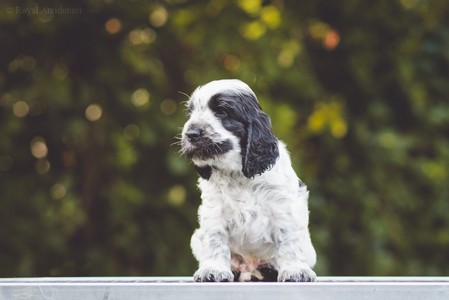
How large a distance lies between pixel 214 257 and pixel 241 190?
27cm

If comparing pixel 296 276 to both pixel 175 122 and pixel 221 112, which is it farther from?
pixel 175 122

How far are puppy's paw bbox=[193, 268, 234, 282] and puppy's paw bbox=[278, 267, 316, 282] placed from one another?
0.19 m

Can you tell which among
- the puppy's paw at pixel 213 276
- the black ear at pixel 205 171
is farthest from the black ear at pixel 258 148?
the puppy's paw at pixel 213 276

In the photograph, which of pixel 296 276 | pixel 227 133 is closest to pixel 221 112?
pixel 227 133

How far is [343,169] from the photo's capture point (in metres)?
6.66

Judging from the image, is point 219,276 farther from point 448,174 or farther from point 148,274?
point 448,174

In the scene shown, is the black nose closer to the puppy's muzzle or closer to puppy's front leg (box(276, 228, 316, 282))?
the puppy's muzzle

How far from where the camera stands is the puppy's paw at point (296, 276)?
2924mm

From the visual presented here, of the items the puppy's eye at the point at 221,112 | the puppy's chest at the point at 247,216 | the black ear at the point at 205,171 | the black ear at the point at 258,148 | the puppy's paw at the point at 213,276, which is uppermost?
the puppy's eye at the point at 221,112

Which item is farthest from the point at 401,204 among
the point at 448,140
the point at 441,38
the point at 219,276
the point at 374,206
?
the point at 219,276

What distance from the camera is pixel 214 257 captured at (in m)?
3.01

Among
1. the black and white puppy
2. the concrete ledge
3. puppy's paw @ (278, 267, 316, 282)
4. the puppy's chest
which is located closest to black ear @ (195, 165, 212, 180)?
the black and white puppy

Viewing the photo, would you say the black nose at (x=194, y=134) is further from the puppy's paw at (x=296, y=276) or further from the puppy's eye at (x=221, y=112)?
the puppy's paw at (x=296, y=276)

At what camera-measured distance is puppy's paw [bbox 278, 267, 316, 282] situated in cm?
292
